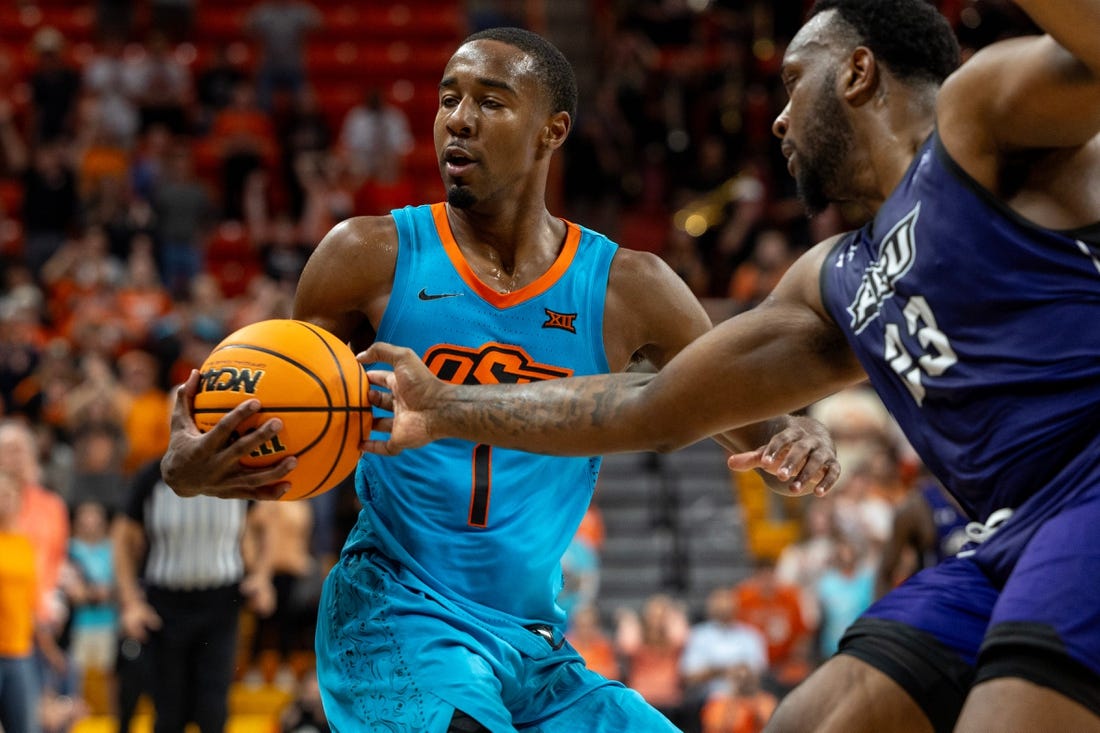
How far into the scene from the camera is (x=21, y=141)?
16.0m

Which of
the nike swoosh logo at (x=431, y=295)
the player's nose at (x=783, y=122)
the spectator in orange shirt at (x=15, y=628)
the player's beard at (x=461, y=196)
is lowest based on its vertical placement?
the spectator in orange shirt at (x=15, y=628)

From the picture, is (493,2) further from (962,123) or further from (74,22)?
(962,123)

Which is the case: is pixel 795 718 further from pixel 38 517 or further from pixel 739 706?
pixel 38 517

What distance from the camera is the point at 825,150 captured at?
360 cm

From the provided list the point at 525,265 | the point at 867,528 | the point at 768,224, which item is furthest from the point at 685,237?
the point at 525,265

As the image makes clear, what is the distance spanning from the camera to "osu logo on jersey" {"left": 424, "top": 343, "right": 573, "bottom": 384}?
406cm

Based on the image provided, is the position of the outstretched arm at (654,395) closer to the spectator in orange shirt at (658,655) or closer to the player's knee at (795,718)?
the player's knee at (795,718)

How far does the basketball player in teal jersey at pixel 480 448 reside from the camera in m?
3.77

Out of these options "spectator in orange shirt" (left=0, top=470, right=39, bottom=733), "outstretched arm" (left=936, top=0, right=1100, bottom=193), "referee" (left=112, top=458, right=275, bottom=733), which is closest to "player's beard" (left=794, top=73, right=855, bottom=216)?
"outstretched arm" (left=936, top=0, right=1100, bottom=193)

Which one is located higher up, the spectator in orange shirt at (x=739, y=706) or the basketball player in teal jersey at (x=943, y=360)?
the basketball player in teal jersey at (x=943, y=360)

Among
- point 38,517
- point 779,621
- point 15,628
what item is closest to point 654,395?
point 15,628

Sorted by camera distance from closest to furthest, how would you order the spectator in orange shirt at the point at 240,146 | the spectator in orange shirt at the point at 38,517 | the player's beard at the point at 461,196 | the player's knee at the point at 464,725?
1. the player's knee at the point at 464,725
2. the player's beard at the point at 461,196
3. the spectator in orange shirt at the point at 38,517
4. the spectator in orange shirt at the point at 240,146

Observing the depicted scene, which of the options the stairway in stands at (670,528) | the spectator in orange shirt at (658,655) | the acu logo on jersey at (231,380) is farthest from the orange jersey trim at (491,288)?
the stairway in stands at (670,528)

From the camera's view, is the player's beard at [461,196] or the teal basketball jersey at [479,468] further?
the player's beard at [461,196]
